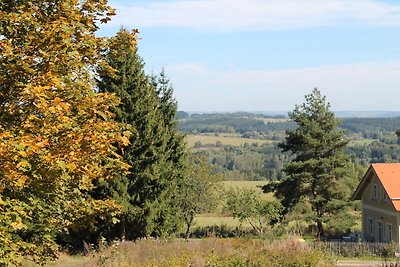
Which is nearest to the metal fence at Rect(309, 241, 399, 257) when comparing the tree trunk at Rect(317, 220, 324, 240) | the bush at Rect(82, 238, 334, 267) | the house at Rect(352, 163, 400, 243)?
the house at Rect(352, 163, 400, 243)

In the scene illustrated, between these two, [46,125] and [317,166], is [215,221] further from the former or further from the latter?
[46,125]

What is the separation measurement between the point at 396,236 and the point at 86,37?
29.6 metres

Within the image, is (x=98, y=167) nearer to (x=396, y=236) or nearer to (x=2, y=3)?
(x=2, y=3)

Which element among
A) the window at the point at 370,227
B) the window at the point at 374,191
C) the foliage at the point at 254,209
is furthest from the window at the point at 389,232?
the foliage at the point at 254,209

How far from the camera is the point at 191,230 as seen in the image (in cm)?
4425

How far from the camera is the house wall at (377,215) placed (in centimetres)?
3509

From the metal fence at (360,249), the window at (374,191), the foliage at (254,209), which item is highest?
the window at (374,191)

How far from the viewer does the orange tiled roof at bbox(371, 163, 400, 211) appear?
114 feet

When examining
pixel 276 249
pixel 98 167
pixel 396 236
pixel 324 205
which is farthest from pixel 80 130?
pixel 324 205

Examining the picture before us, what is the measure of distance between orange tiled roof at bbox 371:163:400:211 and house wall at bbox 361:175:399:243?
2.11 feet

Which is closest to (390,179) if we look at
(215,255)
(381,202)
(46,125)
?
(381,202)

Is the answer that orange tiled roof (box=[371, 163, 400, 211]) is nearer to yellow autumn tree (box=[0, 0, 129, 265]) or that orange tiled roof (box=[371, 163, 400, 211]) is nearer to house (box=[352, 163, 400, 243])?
house (box=[352, 163, 400, 243])

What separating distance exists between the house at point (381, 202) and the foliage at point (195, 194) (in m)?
11.2

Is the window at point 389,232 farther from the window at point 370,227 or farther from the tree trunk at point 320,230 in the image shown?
the tree trunk at point 320,230
